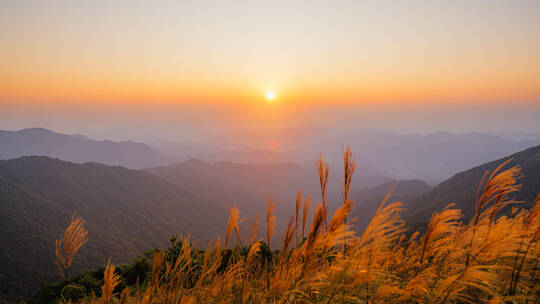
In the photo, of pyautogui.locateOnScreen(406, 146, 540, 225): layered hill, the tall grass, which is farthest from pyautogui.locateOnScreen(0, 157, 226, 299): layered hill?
pyautogui.locateOnScreen(406, 146, 540, 225): layered hill

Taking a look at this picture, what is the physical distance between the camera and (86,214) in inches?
4742

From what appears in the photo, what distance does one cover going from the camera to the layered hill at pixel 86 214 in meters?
75.1

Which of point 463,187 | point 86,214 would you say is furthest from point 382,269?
point 86,214

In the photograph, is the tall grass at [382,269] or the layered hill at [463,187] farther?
the layered hill at [463,187]

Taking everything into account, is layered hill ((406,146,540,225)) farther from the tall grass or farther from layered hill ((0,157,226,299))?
the tall grass

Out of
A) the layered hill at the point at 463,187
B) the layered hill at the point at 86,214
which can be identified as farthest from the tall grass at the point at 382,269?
the layered hill at the point at 463,187

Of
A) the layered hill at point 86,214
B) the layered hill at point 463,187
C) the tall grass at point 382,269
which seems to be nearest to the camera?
the tall grass at point 382,269

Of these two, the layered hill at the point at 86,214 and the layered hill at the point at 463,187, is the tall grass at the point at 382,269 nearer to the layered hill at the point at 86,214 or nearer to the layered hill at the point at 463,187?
the layered hill at the point at 86,214

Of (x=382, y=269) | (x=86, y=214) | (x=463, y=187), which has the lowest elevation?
(x=86, y=214)

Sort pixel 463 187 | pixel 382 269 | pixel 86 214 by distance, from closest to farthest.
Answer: pixel 382 269 → pixel 463 187 → pixel 86 214

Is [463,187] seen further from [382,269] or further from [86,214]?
[86,214]

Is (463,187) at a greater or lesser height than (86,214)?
greater

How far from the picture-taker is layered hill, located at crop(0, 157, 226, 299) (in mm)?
75125

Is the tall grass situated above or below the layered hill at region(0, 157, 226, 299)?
above
